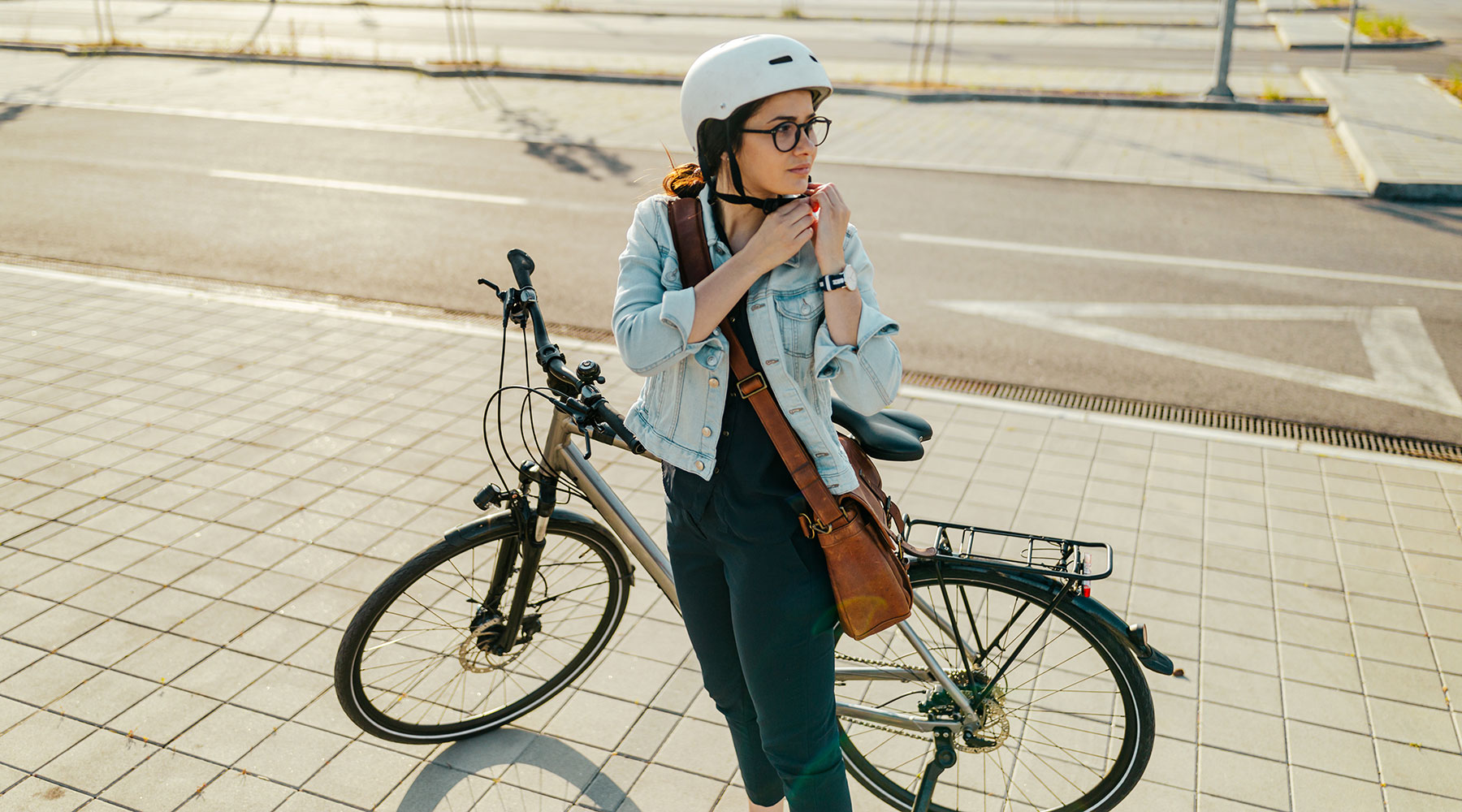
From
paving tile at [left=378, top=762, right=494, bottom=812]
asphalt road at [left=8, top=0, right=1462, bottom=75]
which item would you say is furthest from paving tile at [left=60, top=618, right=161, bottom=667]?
asphalt road at [left=8, top=0, right=1462, bottom=75]

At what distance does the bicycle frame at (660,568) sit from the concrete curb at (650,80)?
1425 cm

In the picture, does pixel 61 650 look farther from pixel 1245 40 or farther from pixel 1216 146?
pixel 1245 40

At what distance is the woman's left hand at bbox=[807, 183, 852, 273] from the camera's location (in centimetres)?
208

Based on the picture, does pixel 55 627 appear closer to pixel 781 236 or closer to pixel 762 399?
pixel 762 399

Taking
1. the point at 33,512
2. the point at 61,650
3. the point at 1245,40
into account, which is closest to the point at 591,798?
the point at 61,650

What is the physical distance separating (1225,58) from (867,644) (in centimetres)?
1409

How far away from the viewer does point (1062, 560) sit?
258 cm

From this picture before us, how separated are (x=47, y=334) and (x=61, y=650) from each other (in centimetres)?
387

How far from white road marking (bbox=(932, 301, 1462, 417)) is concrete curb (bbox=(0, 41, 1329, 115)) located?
8.59m

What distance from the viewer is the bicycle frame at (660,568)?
2.77m

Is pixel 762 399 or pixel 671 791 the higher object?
pixel 762 399

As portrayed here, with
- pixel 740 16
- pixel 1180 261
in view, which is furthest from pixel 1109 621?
pixel 740 16

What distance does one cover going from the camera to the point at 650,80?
1744 cm

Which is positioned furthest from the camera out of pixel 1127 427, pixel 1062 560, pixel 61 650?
pixel 1127 427
